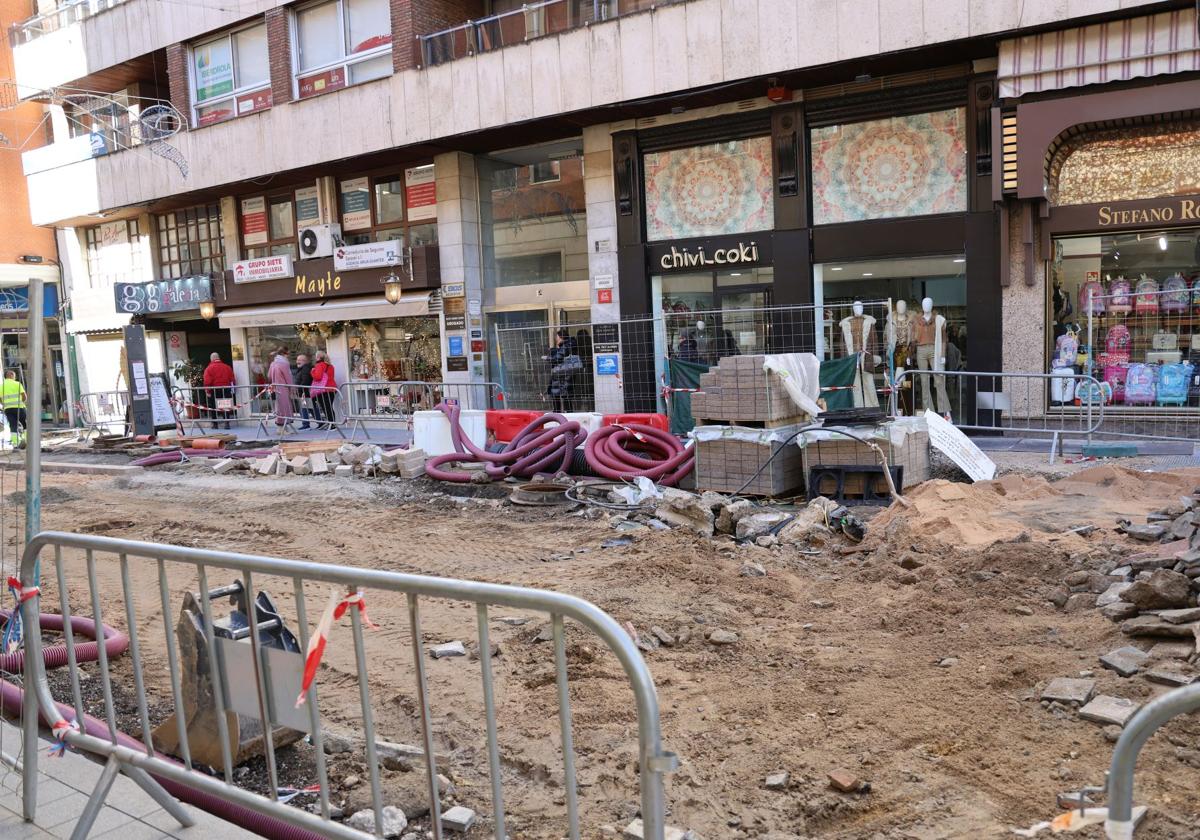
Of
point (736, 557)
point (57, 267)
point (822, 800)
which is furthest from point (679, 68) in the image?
point (57, 267)

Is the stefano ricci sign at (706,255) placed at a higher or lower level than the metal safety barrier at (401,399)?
higher

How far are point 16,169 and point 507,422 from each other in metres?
27.5

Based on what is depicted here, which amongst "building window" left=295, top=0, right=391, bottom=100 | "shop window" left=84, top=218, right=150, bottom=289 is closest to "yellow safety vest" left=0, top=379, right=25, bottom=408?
"building window" left=295, top=0, right=391, bottom=100

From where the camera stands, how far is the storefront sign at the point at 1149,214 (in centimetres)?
1312

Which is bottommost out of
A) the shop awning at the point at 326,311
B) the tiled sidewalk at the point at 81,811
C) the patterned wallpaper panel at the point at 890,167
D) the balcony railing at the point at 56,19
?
the tiled sidewalk at the point at 81,811

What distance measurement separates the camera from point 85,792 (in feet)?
13.3

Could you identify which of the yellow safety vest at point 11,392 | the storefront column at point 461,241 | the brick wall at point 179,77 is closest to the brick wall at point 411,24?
the storefront column at point 461,241

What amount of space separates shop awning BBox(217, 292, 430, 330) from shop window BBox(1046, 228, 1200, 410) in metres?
13.1

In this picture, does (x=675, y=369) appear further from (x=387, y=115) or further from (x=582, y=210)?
(x=387, y=115)

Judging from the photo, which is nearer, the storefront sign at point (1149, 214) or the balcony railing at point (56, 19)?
the storefront sign at point (1149, 214)

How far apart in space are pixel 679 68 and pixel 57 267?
25.4 metres

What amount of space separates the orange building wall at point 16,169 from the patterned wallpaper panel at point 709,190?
24154 millimetres

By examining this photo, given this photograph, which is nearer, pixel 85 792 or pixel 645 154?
pixel 85 792

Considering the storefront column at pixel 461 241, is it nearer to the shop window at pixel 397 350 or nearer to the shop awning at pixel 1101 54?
the shop window at pixel 397 350
